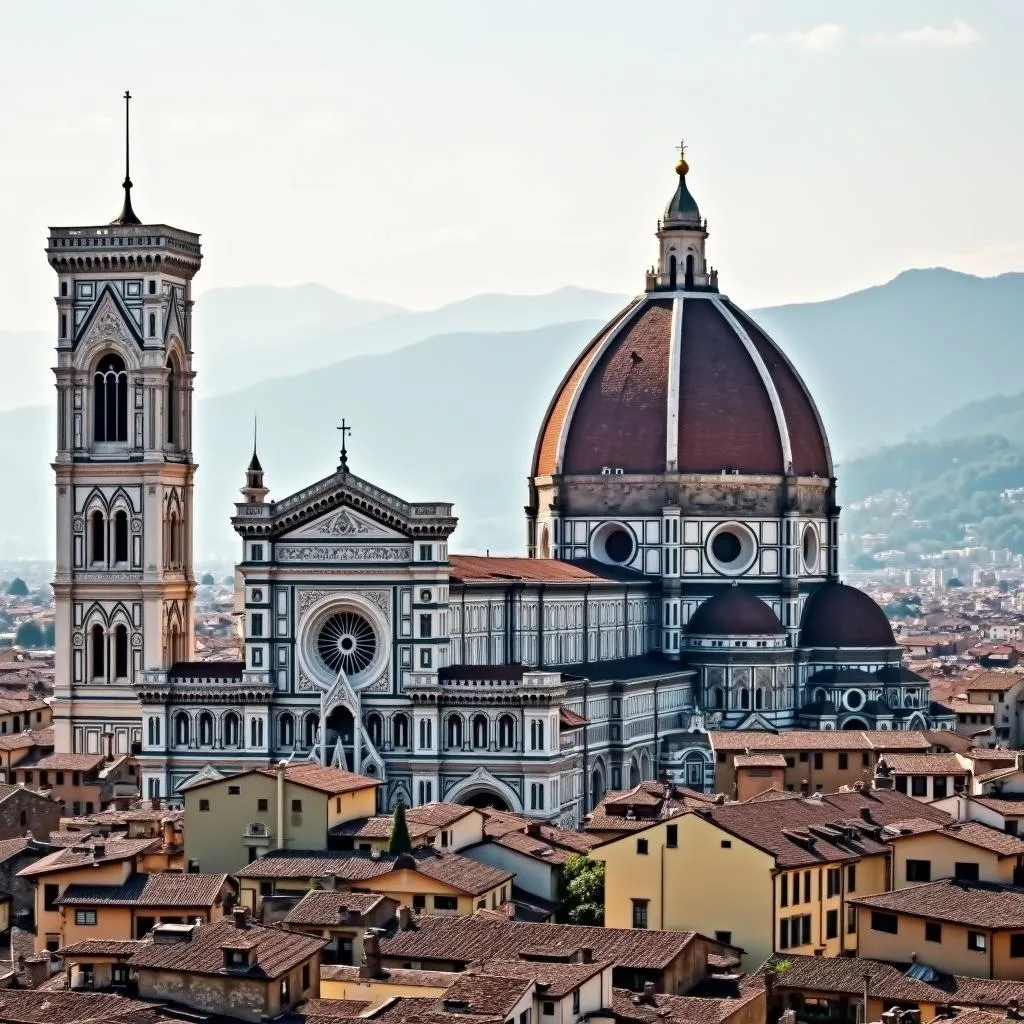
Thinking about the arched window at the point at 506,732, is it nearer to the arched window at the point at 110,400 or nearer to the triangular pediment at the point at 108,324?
the arched window at the point at 110,400

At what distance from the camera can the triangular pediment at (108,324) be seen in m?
89.4

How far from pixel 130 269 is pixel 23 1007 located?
48074 mm

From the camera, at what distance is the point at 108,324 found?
89500 millimetres

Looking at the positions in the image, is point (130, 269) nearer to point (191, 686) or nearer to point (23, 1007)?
point (191, 686)

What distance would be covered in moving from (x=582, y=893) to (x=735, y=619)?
134 feet

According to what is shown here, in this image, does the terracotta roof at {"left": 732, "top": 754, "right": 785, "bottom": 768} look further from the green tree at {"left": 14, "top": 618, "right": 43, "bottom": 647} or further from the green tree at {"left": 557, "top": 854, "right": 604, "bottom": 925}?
the green tree at {"left": 14, "top": 618, "right": 43, "bottom": 647}

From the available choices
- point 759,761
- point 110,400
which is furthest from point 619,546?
point 759,761

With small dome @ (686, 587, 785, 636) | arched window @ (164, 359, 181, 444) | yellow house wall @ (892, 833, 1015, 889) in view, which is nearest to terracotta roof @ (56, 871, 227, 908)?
yellow house wall @ (892, 833, 1015, 889)

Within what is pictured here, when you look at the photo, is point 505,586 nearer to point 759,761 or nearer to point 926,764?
point 759,761

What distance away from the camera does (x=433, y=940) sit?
48.6 m

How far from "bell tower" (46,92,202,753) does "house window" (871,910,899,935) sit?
137 feet

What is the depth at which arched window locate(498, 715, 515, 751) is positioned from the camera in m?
79.7

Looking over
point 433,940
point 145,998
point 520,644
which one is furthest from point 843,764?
point 145,998

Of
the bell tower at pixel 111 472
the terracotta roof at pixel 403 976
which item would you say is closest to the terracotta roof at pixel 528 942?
the terracotta roof at pixel 403 976
